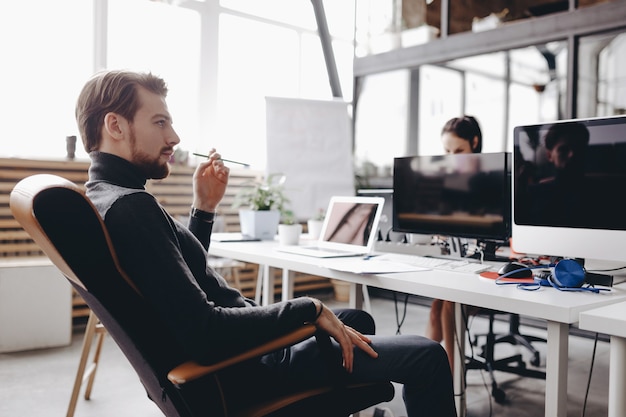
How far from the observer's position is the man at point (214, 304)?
1.25m

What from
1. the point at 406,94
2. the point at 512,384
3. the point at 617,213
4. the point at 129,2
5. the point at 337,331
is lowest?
the point at 512,384

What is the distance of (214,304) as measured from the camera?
1367mm

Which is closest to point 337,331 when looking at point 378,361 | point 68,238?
point 378,361

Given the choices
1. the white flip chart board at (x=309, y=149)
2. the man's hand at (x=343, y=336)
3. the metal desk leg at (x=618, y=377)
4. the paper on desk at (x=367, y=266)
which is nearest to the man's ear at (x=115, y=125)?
the man's hand at (x=343, y=336)

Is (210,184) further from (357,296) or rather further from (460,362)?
(460,362)

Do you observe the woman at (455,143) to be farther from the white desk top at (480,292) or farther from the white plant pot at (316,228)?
the white desk top at (480,292)

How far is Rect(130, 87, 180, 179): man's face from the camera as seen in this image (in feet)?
4.76

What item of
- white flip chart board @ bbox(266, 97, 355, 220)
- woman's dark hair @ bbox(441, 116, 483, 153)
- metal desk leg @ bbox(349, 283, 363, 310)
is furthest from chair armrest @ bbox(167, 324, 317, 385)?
white flip chart board @ bbox(266, 97, 355, 220)

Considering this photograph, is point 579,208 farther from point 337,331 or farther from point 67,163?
point 67,163

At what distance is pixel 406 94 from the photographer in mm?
5004

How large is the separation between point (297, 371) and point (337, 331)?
0.55ft

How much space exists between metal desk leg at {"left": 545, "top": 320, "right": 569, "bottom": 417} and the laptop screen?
1.02 meters

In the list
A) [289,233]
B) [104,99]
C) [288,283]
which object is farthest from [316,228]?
[104,99]

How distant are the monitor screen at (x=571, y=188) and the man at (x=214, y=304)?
Answer: 707mm
